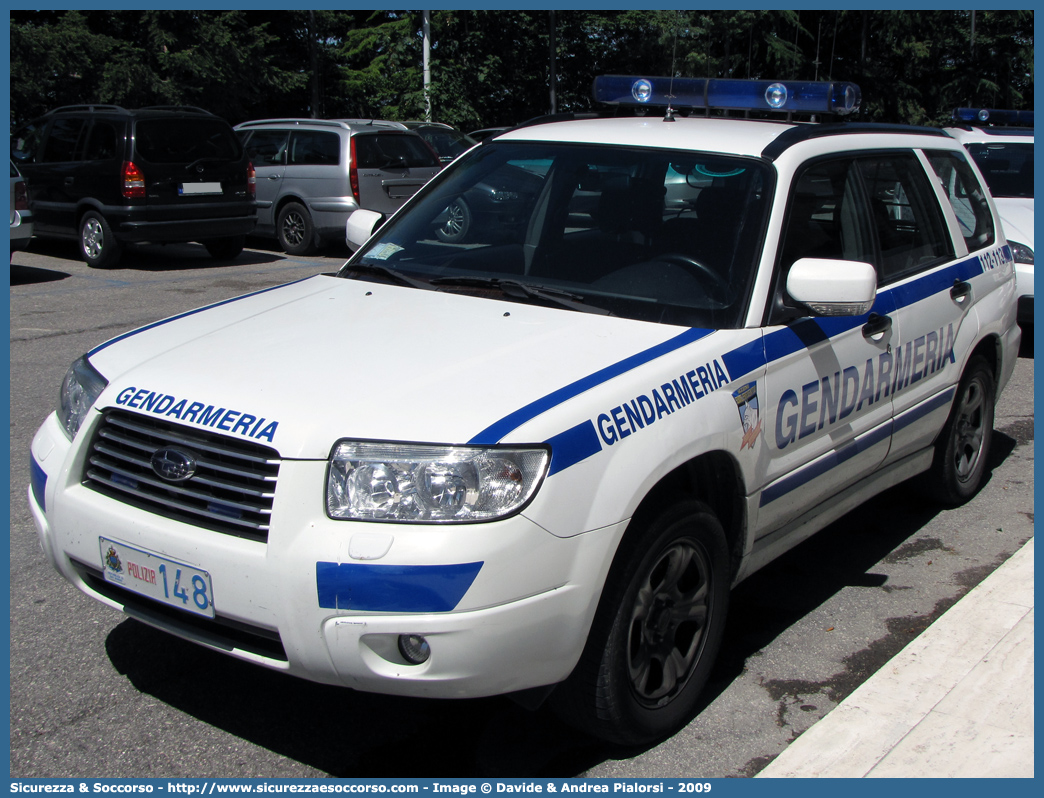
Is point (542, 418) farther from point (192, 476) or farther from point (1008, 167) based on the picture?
point (1008, 167)

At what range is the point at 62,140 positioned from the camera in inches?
496

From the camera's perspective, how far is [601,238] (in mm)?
3748

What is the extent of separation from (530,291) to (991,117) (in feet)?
39.3

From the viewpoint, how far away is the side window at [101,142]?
1195cm

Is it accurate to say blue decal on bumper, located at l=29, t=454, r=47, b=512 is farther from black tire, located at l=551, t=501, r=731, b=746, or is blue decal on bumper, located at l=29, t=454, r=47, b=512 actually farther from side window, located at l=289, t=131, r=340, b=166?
side window, located at l=289, t=131, r=340, b=166

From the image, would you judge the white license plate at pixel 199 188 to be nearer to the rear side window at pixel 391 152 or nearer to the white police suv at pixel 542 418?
the rear side window at pixel 391 152

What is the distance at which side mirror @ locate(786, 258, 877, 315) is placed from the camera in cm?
326

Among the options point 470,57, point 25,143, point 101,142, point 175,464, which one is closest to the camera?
point 175,464

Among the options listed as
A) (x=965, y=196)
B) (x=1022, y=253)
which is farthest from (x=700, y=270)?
(x=1022, y=253)

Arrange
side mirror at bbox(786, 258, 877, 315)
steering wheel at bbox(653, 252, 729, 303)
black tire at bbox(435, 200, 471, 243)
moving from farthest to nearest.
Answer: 1. black tire at bbox(435, 200, 471, 243)
2. steering wheel at bbox(653, 252, 729, 303)
3. side mirror at bbox(786, 258, 877, 315)

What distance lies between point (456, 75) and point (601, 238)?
26.5 m

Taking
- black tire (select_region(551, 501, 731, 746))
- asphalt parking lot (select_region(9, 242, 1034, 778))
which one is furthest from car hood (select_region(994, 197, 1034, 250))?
black tire (select_region(551, 501, 731, 746))

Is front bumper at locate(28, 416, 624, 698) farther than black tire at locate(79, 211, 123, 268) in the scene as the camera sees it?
No

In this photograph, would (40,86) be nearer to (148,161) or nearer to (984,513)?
(148,161)
